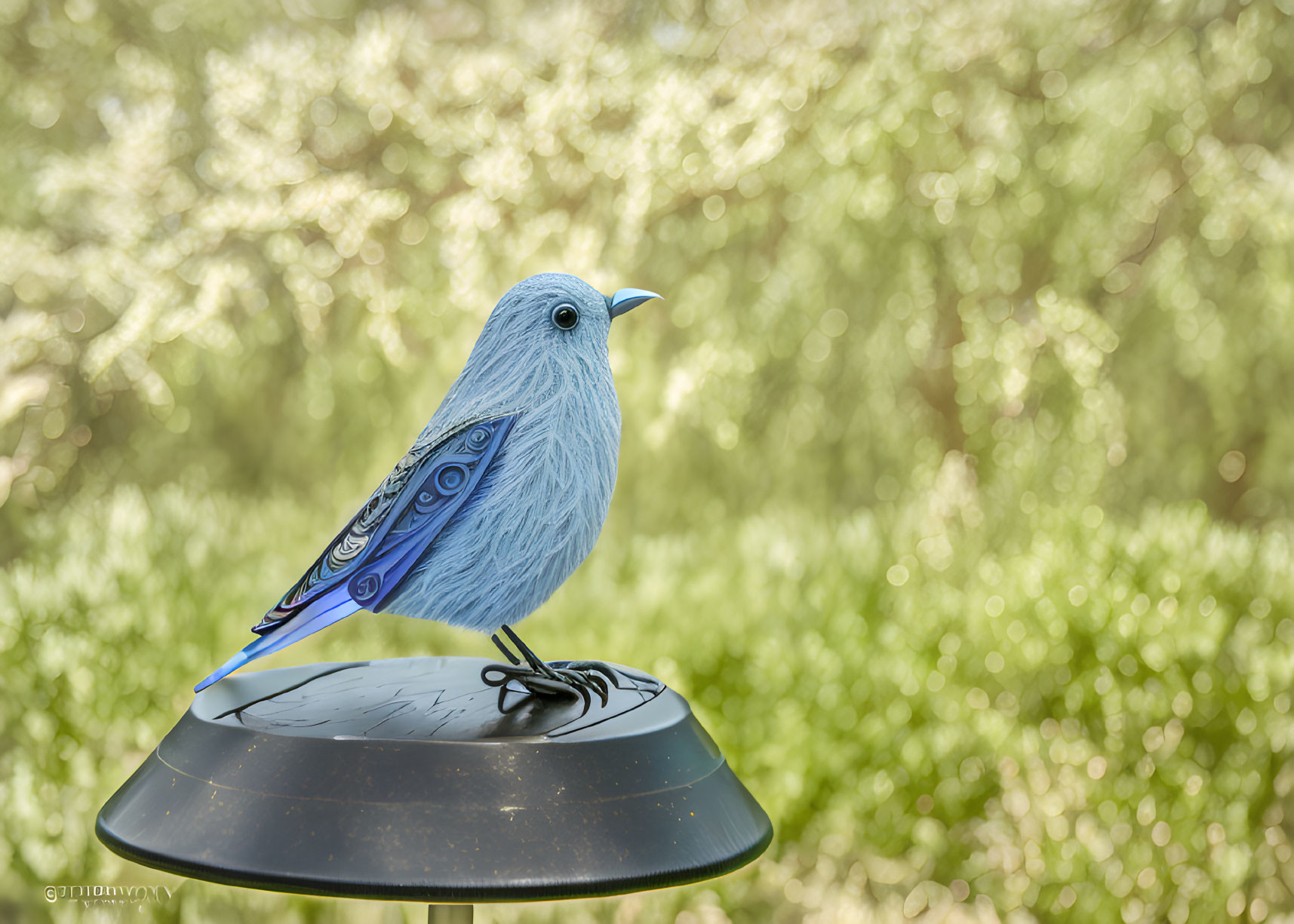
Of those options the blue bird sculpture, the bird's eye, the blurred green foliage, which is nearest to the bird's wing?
the blue bird sculpture

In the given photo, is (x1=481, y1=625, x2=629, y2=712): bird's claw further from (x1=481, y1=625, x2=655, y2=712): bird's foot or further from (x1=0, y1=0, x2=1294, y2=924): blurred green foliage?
(x1=0, y1=0, x2=1294, y2=924): blurred green foliage

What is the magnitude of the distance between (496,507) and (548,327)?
0.20 meters

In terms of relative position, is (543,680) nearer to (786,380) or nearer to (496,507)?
(496,507)

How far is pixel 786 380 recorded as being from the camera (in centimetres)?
249

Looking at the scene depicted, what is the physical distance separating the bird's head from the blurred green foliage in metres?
1.16

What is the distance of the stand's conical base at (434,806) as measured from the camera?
827mm

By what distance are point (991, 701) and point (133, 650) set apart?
187 centimetres

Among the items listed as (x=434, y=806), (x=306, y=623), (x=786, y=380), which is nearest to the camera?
(x=434, y=806)

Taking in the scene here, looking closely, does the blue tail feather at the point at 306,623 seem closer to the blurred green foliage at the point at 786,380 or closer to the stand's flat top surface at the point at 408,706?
the stand's flat top surface at the point at 408,706

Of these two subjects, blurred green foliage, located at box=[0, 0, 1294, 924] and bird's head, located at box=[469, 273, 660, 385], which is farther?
blurred green foliage, located at box=[0, 0, 1294, 924]

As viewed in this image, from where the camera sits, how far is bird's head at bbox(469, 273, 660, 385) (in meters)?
1.10

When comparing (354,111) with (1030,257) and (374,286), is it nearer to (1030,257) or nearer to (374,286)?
(374,286)

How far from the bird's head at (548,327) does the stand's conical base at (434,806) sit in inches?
14.6

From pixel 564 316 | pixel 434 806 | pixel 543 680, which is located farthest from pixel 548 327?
pixel 434 806
